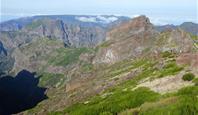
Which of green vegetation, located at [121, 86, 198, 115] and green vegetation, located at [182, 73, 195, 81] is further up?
green vegetation, located at [121, 86, 198, 115]

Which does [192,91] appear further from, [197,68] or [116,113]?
[197,68]

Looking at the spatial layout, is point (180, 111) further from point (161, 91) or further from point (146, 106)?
point (161, 91)

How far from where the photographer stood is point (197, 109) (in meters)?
46.8

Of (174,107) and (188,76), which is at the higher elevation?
(174,107)

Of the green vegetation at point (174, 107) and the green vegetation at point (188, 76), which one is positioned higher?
the green vegetation at point (174, 107)

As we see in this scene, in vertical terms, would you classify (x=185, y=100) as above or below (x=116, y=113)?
above

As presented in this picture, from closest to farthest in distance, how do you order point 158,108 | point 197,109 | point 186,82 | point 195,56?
1. point 197,109
2. point 158,108
3. point 186,82
4. point 195,56

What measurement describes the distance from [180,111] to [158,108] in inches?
175

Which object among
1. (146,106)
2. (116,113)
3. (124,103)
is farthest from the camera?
(124,103)

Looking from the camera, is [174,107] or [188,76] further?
[188,76]

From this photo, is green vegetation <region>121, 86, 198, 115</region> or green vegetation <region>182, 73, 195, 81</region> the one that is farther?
green vegetation <region>182, 73, 195, 81</region>

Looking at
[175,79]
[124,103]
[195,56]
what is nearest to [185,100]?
[124,103]

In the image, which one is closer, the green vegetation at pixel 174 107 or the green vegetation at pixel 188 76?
the green vegetation at pixel 174 107

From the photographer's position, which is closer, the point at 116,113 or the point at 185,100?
the point at 185,100
